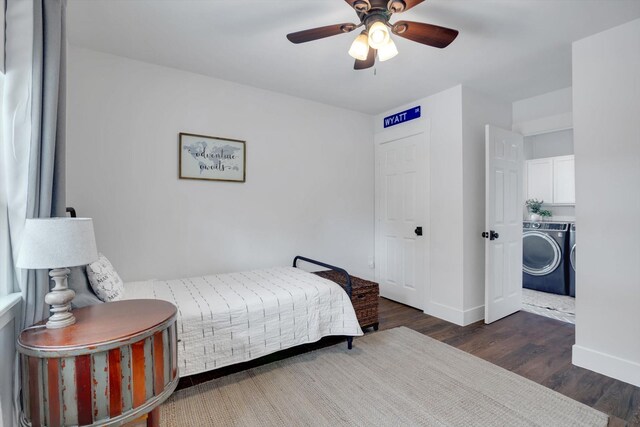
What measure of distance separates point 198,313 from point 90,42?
2.28m

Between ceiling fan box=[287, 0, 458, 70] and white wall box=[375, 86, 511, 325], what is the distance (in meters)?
1.47

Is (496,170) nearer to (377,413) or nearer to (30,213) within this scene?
(377,413)

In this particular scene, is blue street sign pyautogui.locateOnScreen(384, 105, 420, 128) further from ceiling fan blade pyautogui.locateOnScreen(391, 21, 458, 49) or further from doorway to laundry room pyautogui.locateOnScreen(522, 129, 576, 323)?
doorway to laundry room pyautogui.locateOnScreen(522, 129, 576, 323)

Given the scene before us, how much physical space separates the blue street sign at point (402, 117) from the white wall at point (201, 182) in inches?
16.2

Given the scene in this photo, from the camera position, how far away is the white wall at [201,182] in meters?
2.51

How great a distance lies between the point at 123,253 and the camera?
8.52ft

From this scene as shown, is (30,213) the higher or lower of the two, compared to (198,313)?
higher

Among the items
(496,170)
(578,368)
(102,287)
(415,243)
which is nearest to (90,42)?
(102,287)

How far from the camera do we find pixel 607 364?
2160mm

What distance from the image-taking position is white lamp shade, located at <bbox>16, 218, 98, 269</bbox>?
115 centimetres

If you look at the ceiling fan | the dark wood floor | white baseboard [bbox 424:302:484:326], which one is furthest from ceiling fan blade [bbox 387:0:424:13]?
white baseboard [bbox 424:302:484:326]

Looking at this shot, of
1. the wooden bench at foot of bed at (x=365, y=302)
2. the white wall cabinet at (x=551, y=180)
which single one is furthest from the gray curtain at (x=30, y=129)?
the white wall cabinet at (x=551, y=180)

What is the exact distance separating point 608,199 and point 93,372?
125 inches

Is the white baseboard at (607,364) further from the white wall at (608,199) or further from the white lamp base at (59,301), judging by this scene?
the white lamp base at (59,301)
